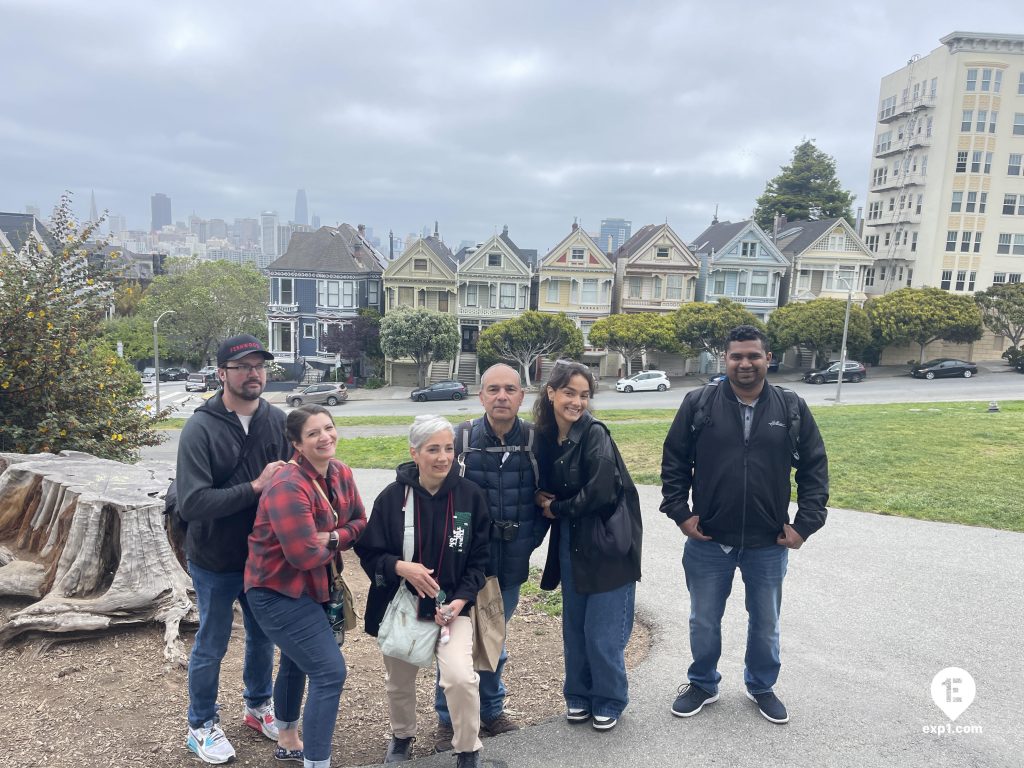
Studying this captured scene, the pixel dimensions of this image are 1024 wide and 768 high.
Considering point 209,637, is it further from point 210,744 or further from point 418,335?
point 418,335

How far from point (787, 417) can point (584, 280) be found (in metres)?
43.1

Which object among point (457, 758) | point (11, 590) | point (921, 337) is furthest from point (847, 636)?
point (921, 337)

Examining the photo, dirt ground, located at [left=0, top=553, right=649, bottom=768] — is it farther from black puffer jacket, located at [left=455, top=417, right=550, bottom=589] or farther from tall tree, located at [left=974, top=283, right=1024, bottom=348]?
tall tree, located at [left=974, top=283, right=1024, bottom=348]

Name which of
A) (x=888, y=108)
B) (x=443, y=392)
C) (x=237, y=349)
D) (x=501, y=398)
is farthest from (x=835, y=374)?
(x=237, y=349)

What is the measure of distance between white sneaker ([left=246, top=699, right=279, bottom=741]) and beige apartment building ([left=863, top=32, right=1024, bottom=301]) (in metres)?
51.9

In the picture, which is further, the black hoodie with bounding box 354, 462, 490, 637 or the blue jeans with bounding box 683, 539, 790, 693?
the blue jeans with bounding box 683, 539, 790, 693

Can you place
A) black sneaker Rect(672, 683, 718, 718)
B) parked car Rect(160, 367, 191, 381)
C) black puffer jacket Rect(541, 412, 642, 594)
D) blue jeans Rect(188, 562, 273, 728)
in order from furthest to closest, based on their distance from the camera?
1. parked car Rect(160, 367, 191, 381)
2. black sneaker Rect(672, 683, 718, 718)
3. black puffer jacket Rect(541, 412, 642, 594)
4. blue jeans Rect(188, 562, 273, 728)

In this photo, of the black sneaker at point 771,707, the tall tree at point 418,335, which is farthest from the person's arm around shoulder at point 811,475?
the tall tree at point 418,335

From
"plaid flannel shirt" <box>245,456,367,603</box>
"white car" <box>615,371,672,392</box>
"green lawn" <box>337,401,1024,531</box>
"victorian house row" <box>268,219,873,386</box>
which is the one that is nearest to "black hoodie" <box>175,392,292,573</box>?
"plaid flannel shirt" <box>245,456,367,603</box>

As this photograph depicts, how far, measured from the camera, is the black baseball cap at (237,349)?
4113mm

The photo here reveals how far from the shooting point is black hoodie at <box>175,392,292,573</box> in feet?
12.7

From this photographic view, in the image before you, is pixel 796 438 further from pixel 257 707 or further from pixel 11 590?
pixel 11 590

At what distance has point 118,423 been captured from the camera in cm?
980

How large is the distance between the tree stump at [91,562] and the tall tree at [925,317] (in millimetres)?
42734
